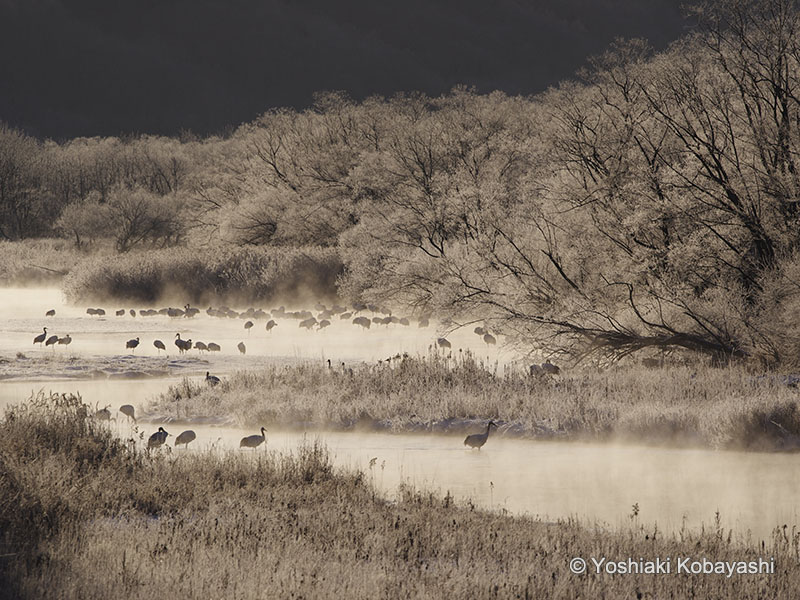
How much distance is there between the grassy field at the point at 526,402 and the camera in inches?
506

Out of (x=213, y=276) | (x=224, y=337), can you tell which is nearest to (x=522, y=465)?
(x=224, y=337)

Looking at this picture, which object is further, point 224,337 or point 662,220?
point 224,337

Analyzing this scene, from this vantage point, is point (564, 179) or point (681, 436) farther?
point (564, 179)

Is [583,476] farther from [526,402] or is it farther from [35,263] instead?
[35,263]

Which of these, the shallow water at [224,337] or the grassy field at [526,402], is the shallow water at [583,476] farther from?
the shallow water at [224,337]

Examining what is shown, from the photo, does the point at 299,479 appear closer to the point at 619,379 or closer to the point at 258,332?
the point at 619,379

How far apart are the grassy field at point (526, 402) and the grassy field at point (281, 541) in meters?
4.29

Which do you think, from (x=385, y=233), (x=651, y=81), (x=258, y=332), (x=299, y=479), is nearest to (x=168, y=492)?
(x=299, y=479)

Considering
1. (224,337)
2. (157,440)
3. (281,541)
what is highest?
(224,337)

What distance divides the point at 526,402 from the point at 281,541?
7.56 metres

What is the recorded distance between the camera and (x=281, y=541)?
741cm

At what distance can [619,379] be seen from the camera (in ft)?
50.9

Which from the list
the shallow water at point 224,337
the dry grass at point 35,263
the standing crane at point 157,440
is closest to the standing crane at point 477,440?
the standing crane at point 157,440

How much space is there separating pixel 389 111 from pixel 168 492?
38.5 meters
